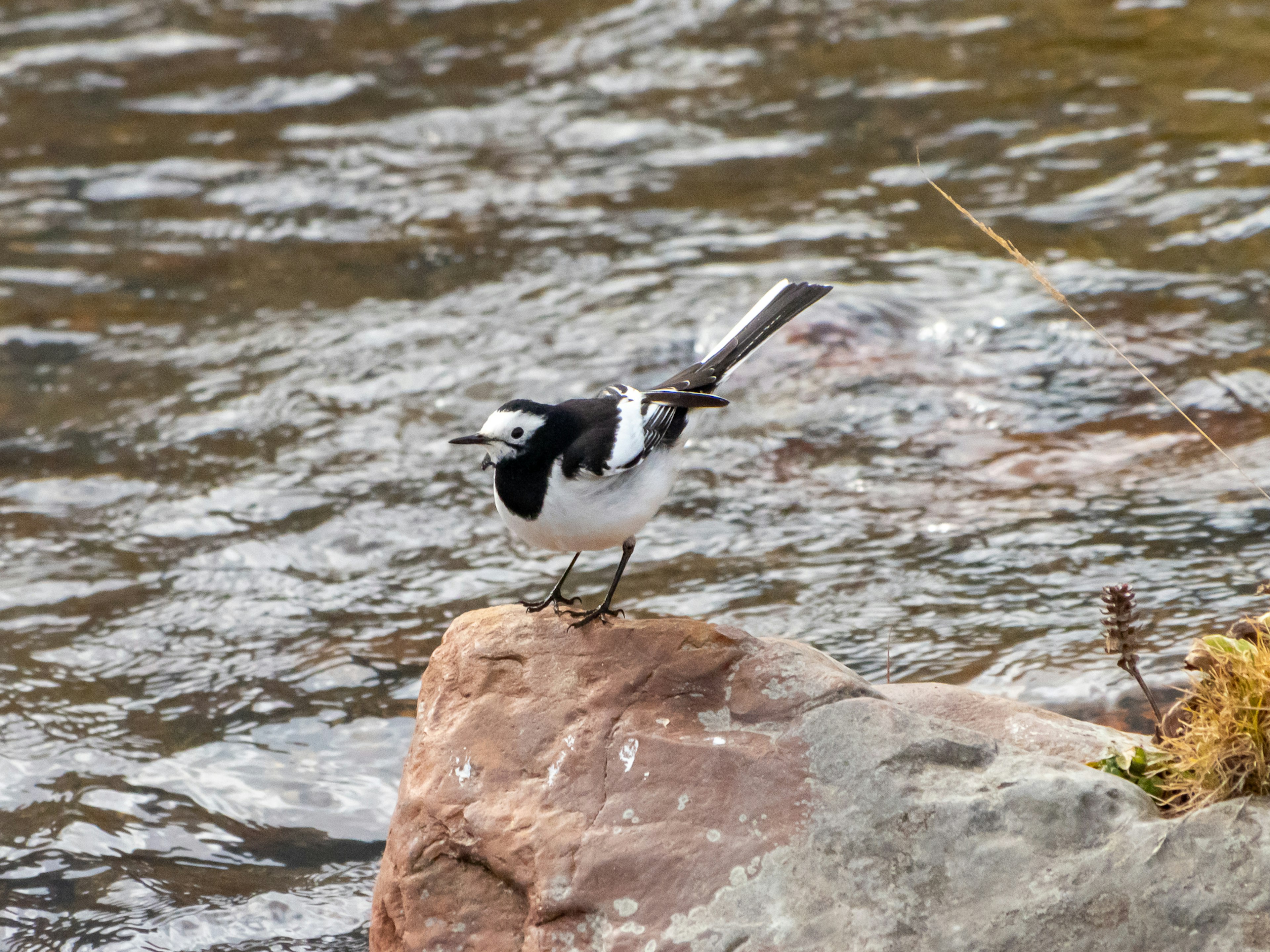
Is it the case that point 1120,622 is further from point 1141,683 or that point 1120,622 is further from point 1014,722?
point 1014,722

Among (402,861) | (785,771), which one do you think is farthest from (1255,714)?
(402,861)

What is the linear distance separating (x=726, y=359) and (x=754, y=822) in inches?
76.8

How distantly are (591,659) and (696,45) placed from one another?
37.3ft

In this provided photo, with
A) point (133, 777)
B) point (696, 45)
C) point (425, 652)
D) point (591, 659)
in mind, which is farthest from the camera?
point (696, 45)

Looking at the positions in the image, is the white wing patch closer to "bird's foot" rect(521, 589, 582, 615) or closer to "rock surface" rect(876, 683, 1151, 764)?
"bird's foot" rect(521, 589, 582, 615)

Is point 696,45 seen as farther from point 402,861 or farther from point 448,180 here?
point 402,861

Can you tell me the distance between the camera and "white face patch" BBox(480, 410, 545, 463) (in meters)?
4.58

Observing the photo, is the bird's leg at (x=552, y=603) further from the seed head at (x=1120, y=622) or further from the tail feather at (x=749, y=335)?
the seed head at (x=1120, y=622)

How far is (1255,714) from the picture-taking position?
3.66m

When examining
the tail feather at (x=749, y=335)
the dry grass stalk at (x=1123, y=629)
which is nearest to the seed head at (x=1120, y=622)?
the dry grass stalk at (x=1123, y=629)

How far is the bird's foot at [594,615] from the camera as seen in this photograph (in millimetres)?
4832

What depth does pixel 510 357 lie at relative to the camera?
9977 mm

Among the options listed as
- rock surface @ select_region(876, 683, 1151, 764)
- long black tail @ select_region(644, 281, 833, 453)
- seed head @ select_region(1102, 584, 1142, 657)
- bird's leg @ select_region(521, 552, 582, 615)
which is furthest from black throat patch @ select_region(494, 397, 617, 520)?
seed head @ select_region(1102, 584, 1142, 657)

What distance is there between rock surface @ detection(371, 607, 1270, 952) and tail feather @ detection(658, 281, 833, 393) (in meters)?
1.05
